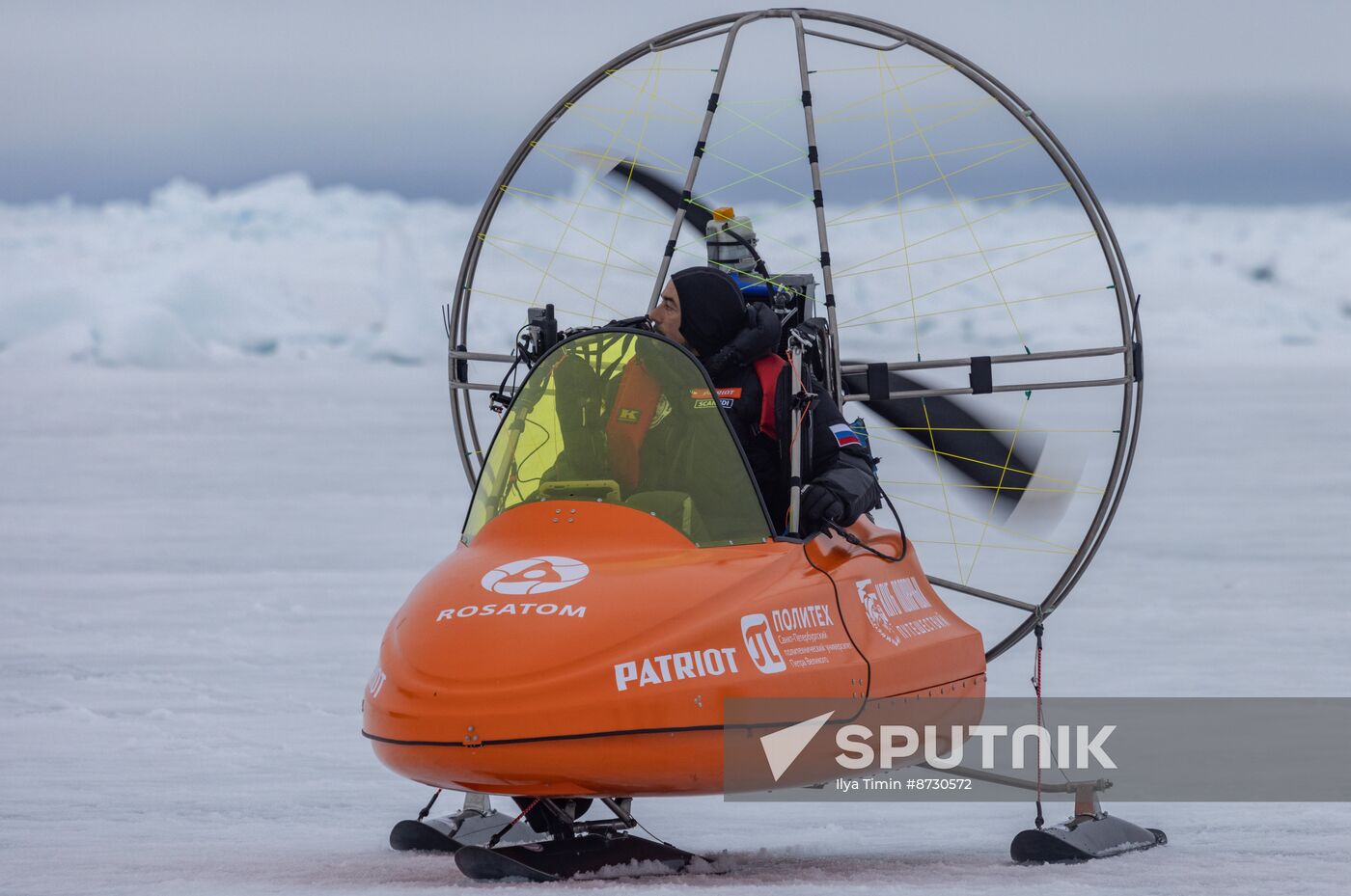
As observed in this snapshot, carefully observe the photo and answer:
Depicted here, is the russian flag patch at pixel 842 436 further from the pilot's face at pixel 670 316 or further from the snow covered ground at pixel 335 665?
the snow covered ground at pixel 335 665

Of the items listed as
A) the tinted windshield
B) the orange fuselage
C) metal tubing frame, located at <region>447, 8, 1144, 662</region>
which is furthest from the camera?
metal tubing frame, located at <region>447, 8, 1144, 662</region>

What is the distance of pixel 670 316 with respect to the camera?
232 inches

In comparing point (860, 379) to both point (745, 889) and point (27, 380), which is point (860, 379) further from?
point (27, 380)

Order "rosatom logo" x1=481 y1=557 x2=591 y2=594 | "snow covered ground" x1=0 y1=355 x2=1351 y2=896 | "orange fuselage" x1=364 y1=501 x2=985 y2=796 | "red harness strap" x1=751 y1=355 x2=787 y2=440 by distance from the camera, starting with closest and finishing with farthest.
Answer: "orange fuselage" x1=364 y1=501 x2=985 y2=796 < "rosatom logo" x1=481 y1=557 x2=591 y2=594 < "snow covered ground" x1=0 y1=355 x2=1351 y2=896 < "red harness strap" x1=751 y1=355 x2=787 y2=440

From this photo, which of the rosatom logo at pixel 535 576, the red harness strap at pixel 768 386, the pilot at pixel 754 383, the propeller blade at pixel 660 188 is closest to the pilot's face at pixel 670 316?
the pilot at pixel 754 383

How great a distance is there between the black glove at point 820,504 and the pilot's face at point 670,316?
0.70 meters

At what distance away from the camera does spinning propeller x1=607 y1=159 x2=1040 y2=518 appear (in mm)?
6902

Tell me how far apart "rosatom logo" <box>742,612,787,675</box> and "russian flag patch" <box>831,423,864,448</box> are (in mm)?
956

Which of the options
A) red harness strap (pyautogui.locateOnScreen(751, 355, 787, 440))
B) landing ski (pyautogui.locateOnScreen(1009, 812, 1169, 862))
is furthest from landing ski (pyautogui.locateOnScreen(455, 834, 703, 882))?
red harness strap (pyautogui.locateOnScreen(751, 355, 787, 440))

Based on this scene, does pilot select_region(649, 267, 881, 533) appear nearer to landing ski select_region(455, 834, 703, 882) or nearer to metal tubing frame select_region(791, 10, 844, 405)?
metal tubing frame select_region(791, 10, 844, 405)

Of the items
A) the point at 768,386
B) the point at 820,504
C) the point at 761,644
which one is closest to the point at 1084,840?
the point at 820,504

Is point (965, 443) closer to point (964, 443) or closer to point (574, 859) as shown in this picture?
point (964, 443)

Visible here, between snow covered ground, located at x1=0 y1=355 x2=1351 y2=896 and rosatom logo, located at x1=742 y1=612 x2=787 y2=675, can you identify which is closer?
rosatom logo, located at x1=742 y1=612 x2=787 y2=675

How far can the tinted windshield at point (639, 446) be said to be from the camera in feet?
17.3
